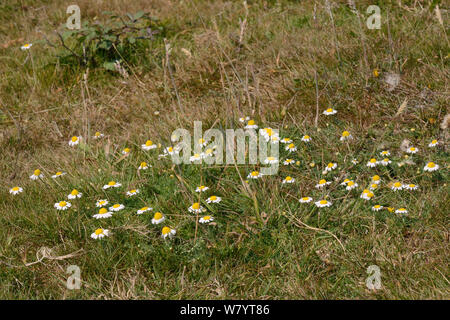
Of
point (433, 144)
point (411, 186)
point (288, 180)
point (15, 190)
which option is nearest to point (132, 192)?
point (15, 190)

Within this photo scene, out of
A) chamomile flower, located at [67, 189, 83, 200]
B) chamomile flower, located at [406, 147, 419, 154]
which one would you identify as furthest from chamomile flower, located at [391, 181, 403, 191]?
chamomile flower, located at [67, 189, 83, 200]

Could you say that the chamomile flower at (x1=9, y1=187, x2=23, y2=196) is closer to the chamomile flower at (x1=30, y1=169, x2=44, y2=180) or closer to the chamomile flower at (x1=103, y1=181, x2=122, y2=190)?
the chamomile flower at (x1=30, y1=169, x2=44, y2=180)

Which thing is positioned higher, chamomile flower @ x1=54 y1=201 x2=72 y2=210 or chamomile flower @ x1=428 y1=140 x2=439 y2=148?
chamomile flower @ x1=428 y1=140 x2=439 y2=148

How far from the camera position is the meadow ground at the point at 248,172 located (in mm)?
2633

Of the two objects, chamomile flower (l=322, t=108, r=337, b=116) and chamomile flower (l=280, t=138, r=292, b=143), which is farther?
chamomile flower (l=322, t=108, r=337, b=116)

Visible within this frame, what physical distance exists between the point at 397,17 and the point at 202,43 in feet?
5.94

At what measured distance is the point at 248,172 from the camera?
10.6 feet

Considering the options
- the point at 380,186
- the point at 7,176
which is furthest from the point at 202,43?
the point at 380,186

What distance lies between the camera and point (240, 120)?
11.8 ft

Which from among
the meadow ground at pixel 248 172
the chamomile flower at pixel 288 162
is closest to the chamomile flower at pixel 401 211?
the meadow ground at pixel 248 172

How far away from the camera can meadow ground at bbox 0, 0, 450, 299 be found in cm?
263

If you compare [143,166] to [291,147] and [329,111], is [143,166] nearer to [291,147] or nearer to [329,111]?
[291,147]

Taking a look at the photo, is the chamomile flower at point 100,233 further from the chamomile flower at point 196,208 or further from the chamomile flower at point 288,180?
the chamomile flower at point 288,180
